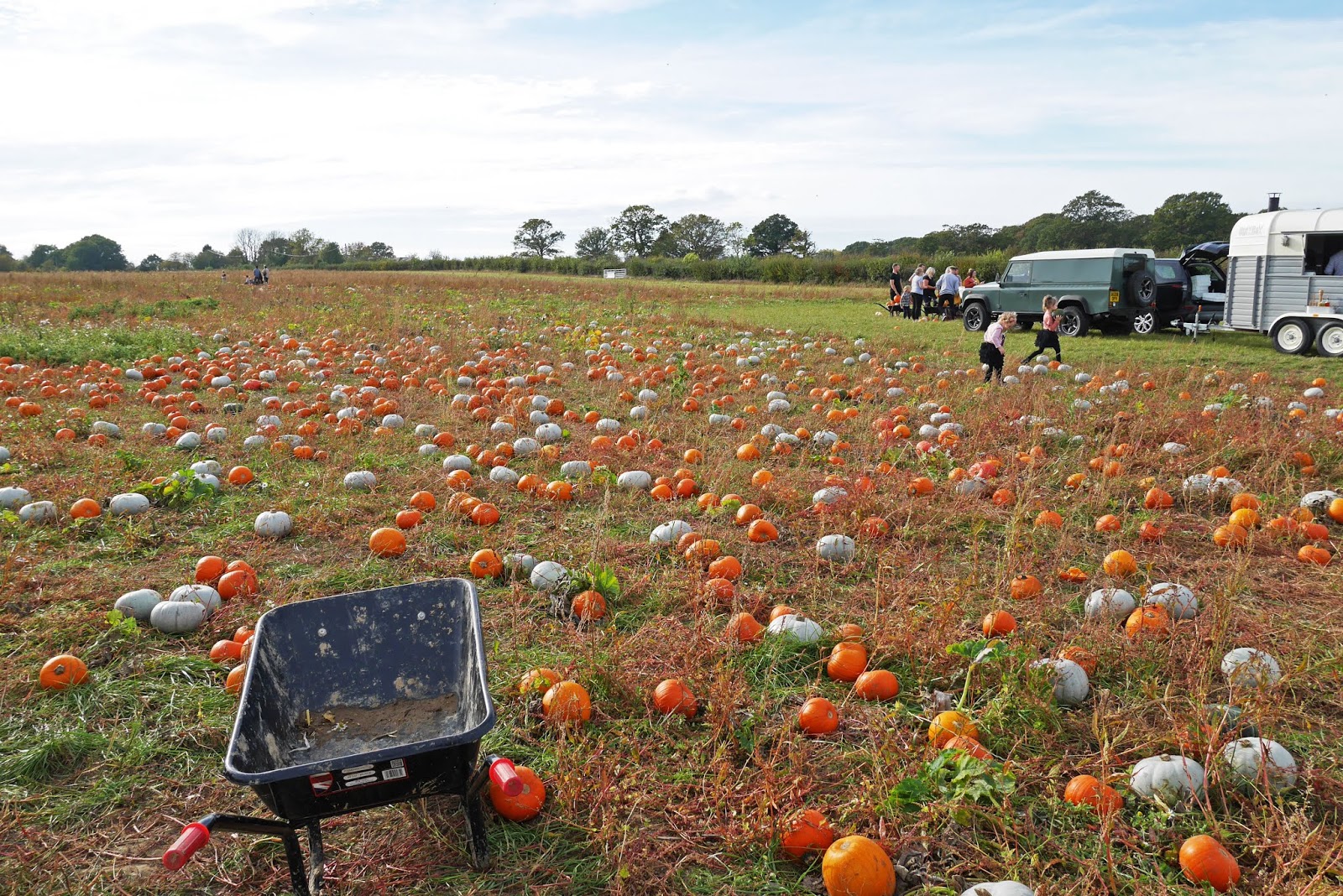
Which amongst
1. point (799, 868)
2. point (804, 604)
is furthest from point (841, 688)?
point (799, 868)

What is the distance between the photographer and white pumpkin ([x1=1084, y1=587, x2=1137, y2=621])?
148 inches

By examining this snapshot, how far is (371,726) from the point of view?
2.99 metres

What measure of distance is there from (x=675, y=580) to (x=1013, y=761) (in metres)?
1.95

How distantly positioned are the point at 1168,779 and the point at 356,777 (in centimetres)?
250

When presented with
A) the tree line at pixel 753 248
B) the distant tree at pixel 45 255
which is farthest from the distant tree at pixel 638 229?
the distant tree at pixel 45 255

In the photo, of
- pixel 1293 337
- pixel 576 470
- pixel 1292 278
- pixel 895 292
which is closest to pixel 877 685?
pixel 576 470

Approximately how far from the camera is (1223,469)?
5777mm

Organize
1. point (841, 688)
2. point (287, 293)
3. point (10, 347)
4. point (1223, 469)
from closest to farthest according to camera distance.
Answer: point (841, 688), point (1223, 469), point (10, 347), point (287, 293)

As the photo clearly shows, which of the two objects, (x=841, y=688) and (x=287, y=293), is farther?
(x=287, y=293)

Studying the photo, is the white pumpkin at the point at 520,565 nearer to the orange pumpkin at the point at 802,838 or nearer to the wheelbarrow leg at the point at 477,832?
the wheelbarrow leg at the point at 477,832

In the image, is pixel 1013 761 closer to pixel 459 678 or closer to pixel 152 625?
pixel 459 678

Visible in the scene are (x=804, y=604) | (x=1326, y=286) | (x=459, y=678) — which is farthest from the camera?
(x=1326, y=286)

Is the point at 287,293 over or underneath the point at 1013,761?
over

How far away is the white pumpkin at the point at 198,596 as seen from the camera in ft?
12.8
